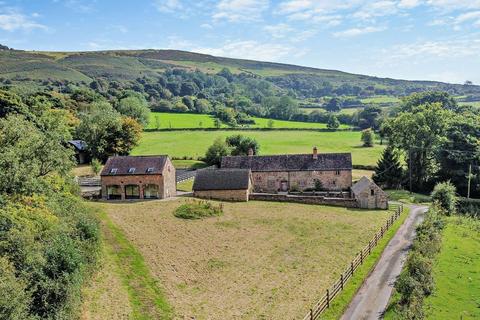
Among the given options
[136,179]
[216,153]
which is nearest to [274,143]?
[216,153]

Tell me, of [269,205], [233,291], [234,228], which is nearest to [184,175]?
[269,205]

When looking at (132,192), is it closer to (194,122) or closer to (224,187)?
(224,187)

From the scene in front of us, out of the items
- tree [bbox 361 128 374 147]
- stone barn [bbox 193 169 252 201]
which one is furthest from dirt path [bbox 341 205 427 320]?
tree [bbox 361 128 374 147]

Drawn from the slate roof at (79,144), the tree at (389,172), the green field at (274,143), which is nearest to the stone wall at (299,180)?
the tree at (389,172)

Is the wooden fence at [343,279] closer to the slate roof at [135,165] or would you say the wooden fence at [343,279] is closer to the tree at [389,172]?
the tree at [389,172]

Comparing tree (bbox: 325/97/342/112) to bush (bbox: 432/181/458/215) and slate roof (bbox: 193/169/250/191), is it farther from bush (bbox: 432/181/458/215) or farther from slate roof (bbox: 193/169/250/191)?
slate roof (bbox: 193/169/250/191)

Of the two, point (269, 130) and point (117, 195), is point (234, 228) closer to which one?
point (117, 195)
